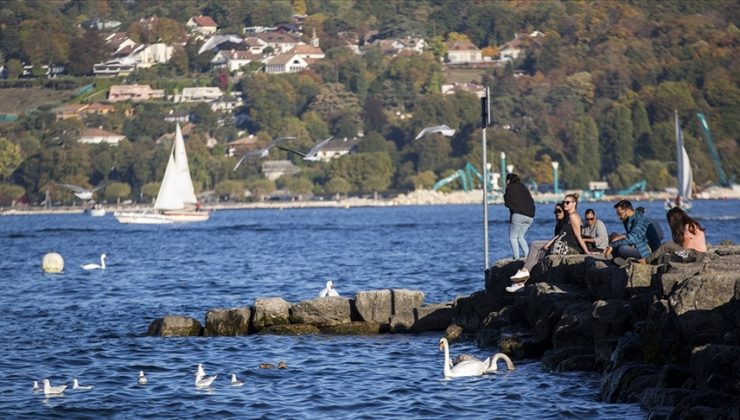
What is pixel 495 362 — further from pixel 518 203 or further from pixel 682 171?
pixel 682 171

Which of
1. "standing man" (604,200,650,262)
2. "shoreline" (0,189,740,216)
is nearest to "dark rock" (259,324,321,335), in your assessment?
"standing man" (604,200,650,262)

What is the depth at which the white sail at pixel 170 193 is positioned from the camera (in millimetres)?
104438

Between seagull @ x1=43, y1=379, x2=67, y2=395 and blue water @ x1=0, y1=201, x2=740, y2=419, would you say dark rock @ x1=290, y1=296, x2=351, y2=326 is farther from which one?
seagull @ x1=43, y1=379, x2=67, y2=395

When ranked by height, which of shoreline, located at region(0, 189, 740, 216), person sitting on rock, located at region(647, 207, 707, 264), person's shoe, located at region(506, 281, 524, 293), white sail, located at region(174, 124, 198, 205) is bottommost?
shoreline, located at region(0, 189, 740, 216)

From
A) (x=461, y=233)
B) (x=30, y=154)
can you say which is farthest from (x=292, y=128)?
(x=461, y=233)

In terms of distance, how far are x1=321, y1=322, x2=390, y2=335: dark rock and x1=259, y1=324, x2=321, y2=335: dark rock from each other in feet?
0.67

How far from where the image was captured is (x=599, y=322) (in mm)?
17812

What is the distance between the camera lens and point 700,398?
1373 centimetres

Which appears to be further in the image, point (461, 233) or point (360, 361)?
point (461, 233)

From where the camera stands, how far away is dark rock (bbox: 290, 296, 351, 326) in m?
23.4

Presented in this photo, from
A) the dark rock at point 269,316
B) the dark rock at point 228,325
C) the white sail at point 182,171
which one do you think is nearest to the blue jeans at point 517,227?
the dark rock at point 269,316

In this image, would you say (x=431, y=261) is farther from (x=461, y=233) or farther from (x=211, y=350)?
(x=461, y=233)

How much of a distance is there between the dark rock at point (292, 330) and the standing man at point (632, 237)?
5429 mm

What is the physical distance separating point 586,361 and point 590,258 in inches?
113
